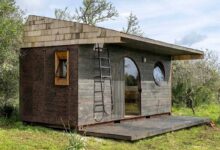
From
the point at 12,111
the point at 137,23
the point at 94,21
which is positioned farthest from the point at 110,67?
the point at 137,23

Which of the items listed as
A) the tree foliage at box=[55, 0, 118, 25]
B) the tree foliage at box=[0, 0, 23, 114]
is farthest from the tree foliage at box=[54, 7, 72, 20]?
the tree foliage at box=[0, 0, 23, 114]

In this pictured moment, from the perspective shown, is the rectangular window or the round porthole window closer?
the rectangular window

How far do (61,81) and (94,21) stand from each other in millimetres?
12605

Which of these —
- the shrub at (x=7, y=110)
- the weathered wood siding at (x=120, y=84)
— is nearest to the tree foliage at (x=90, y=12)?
the weathered wood siding at (x=120, y=84)

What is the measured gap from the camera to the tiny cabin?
10.2m

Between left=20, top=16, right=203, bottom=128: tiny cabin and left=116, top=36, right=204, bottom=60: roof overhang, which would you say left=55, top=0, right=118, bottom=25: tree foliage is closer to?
left=116, top=36, right=204, bottom=60: roof overhang

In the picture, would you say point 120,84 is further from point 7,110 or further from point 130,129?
point 7,110

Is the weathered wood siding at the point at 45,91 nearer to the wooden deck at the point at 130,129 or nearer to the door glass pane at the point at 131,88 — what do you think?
the wooden deck at the point at 130,129

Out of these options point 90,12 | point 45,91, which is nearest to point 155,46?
point 45,91

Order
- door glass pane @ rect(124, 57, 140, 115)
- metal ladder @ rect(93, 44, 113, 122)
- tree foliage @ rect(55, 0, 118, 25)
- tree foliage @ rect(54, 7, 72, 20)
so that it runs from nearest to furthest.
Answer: metal ladder @ rect(93, 44, 113, 122), door glass pane @ rect(124, 57, 140, 115), tree foliage @ rect(55, 0, 118, 25), tree foliage @ rect(54, 7, 72, 20)

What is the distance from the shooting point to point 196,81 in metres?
19.8

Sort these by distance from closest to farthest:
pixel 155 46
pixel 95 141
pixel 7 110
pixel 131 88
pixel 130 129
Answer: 1. pixel 95 141
2. pixel 130 129
3. pixel 155 46
4. pixel 7 110
5. pixel 131 88

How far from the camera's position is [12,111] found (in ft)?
42.7

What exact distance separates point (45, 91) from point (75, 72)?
133 centimetres
